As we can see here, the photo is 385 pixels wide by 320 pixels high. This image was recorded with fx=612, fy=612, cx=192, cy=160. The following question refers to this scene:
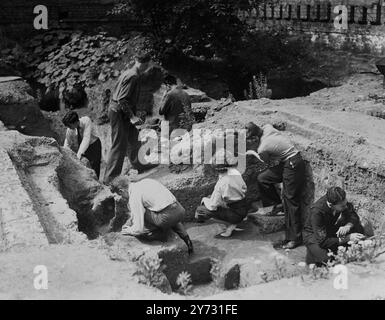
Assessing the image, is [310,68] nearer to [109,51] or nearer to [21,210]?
[109,51]

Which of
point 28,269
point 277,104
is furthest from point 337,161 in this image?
point 28,269

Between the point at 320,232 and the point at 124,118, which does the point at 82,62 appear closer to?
the point at 124,118

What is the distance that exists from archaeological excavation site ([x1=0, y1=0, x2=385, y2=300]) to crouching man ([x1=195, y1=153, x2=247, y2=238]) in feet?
0.06

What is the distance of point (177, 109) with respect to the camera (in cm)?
888

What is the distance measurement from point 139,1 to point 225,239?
6.79 m

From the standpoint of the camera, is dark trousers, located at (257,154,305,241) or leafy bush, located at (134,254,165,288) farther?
dark trousers, located at (257,154,305,241)

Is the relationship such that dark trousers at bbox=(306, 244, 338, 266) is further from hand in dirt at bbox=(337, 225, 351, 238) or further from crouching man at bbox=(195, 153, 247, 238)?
crouching man at bbox=(195, 153, 247, 238)

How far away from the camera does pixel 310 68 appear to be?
13.0 meters

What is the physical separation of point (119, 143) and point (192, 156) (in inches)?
44.2

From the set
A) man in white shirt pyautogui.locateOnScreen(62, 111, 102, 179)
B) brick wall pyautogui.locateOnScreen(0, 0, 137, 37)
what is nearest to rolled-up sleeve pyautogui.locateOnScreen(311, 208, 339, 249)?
man in white shirt pyautogui.locateOnScreen(62, 111, 102, 179)

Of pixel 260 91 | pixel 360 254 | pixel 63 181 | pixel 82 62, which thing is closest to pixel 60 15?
pixel 82 62

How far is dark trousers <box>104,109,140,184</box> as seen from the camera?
845 centimetres

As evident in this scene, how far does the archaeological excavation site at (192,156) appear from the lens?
14.9 ft

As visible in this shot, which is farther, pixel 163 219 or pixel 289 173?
pixel 289 173
